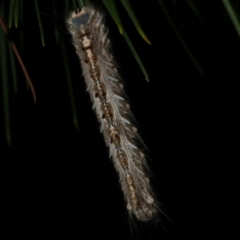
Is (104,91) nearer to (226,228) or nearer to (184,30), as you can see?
(184,30)

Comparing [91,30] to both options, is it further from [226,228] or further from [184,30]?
[226,228]

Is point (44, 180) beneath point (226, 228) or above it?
above

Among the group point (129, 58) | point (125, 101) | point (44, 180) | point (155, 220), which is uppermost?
point (129, 58)

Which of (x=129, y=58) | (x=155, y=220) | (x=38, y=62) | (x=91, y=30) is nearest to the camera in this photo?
(x=91, y=30)

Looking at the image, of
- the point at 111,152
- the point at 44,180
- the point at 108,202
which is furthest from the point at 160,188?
the point at 111,152

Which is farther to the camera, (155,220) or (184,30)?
(184,30)

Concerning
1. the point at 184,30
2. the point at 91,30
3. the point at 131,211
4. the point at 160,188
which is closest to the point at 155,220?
the point at 131,211

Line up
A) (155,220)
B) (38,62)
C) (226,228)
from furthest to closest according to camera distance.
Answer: (226,228) < (38,62) < (155,220)
